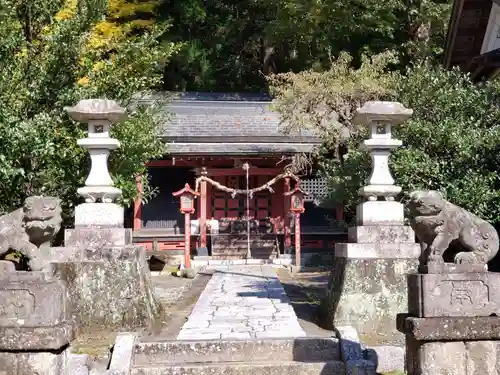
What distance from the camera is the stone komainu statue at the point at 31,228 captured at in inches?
210

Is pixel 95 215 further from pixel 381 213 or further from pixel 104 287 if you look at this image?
pixel 381 213

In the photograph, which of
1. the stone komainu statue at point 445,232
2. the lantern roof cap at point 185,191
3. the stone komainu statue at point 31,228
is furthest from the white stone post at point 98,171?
the lantern roof cap at point 185,191

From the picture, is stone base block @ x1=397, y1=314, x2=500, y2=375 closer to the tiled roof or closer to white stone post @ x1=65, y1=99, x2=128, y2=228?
white stone post @ x1=65, y1=99, x2=128, y2=228

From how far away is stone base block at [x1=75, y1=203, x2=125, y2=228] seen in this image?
25.5 ft

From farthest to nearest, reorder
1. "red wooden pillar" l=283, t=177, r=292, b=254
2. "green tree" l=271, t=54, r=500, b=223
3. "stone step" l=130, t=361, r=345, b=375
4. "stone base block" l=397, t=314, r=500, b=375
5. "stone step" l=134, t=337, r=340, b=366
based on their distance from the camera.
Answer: "red wooden pillar" l=283, t=177, r=292, b=254
"green tree" l=271, t=54, r=500, b=223
"stone step" l=134, t=337, r=340, b=366
"stone step" l=130, t=361, r=345, b=375
"stone base block" l=397, t=314, r=500, b=375

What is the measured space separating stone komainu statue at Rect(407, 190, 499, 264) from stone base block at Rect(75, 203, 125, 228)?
424 cm

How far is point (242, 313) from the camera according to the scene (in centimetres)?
911

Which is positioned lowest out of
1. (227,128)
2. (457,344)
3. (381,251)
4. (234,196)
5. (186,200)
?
(457,344)

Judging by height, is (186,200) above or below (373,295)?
above

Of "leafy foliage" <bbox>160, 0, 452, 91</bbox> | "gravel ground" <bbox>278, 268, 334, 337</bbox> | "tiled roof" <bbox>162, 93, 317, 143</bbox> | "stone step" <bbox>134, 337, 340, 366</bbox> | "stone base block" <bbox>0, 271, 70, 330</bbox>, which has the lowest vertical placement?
"gravel ground" <bbox>278, 268, 334, 337</bbox>

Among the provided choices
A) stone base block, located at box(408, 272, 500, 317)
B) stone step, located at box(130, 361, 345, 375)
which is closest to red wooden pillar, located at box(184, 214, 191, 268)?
stone step, located at box(130, 361, 345, 375)

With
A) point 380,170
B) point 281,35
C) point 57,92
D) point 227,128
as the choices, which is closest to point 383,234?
point 380,170

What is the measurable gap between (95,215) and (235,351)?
2762 mm

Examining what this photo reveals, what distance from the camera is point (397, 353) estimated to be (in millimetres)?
6305
